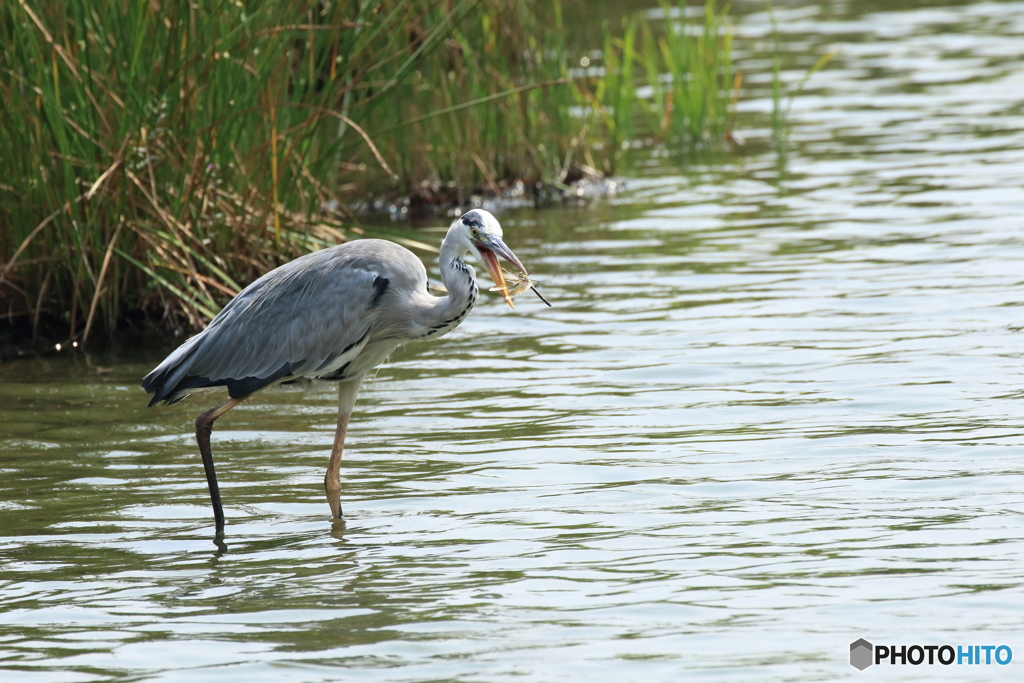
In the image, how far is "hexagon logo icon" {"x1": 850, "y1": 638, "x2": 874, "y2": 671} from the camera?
176 inches

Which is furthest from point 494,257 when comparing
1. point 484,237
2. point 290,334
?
point 290,334

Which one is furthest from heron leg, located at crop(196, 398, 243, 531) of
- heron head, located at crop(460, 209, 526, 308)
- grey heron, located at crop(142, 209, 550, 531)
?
heron head, located at crop(460, 209, 526, 308)

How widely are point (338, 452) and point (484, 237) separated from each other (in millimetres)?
1227

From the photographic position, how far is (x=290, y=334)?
21.4 ft

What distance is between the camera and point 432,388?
340 inches

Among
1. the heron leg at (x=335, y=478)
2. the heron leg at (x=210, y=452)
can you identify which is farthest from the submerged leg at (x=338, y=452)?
the heron leg at (x=210, y=452)

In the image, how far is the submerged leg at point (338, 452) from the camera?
635 centimetres

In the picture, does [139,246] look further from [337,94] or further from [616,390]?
[616,390]

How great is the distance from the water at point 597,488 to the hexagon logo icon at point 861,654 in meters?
0.03

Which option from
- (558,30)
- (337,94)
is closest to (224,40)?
(337,94)

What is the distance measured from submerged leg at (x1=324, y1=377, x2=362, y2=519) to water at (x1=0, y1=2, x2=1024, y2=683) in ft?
0.35

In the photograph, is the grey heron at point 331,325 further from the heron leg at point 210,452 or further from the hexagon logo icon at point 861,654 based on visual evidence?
the hexagon logo icon at point 861,654

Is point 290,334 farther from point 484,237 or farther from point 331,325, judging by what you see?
point 484,237

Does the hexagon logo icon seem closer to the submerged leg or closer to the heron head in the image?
the heron head
